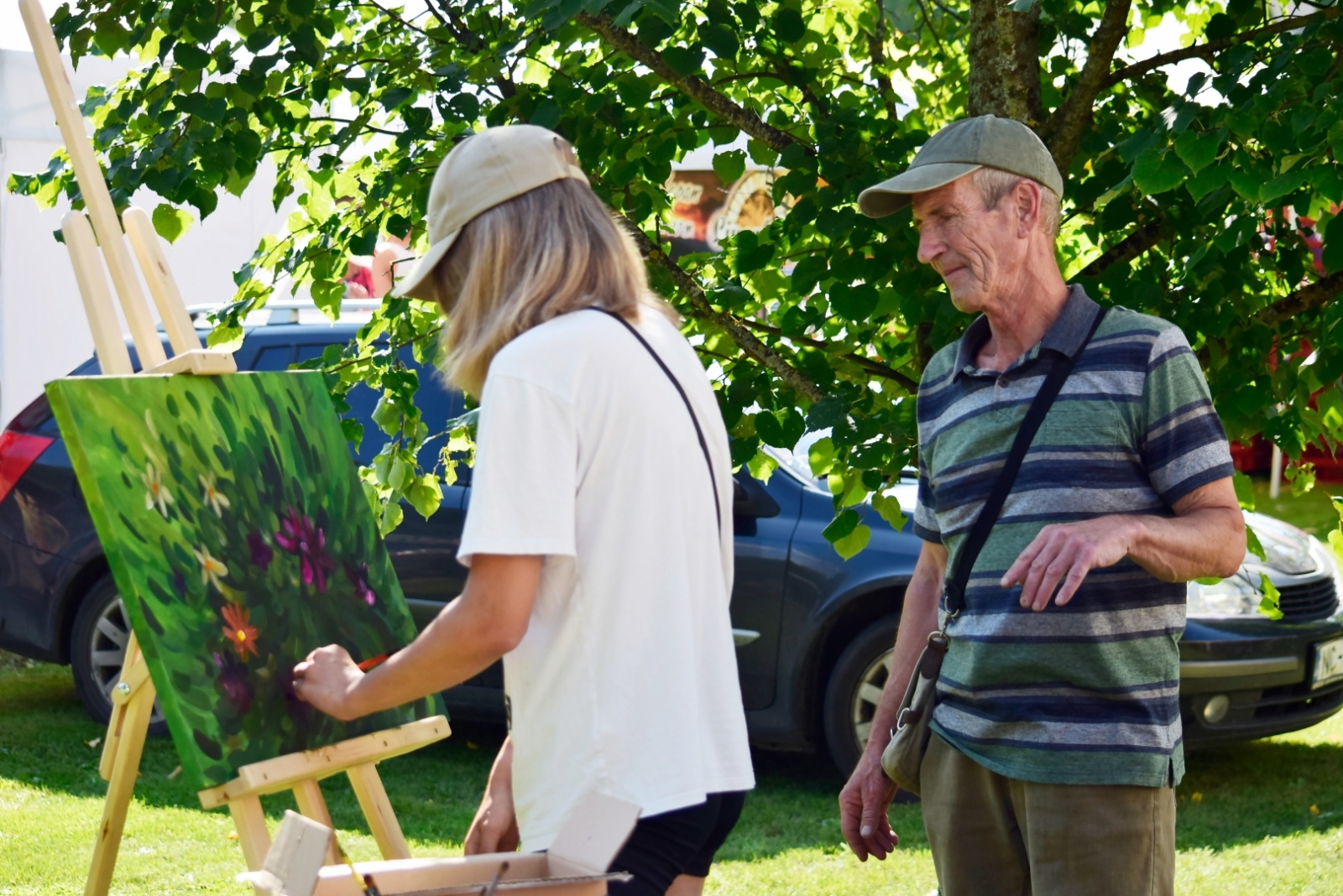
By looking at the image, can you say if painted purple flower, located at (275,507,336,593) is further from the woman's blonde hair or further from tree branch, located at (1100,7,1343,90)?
tree branch, located at (1100,7,1343,90)

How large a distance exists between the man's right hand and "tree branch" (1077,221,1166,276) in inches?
53.6

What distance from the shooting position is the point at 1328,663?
5.59 metres

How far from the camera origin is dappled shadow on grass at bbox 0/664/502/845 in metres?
5.39

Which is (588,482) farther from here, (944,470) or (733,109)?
(733,109)

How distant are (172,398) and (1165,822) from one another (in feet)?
5.96

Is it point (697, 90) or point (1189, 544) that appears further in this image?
point (697, 90)

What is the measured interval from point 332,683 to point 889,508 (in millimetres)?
1978

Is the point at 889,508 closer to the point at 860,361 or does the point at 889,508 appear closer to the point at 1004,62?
the point at 860,361

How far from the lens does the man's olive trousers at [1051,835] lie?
2.20 m

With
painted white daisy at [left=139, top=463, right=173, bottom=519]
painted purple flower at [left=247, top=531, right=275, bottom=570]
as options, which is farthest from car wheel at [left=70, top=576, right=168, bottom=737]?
painted white daisy at [left=139, top=463, right=173, bottom=519]

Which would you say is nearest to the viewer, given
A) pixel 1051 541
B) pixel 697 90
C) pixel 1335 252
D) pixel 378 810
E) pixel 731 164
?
pixel 1051 541

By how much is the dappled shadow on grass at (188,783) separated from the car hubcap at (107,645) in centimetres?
23

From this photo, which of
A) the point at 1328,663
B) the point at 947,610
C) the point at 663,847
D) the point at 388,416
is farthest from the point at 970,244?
the point at 1328,663

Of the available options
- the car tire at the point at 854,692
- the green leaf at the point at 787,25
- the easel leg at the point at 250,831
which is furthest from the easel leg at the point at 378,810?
the car tire at the point at 854,692
